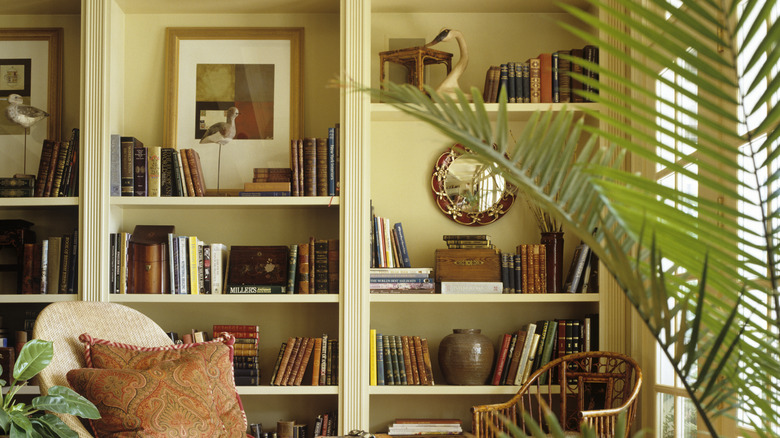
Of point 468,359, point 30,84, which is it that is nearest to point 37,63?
point 30,84

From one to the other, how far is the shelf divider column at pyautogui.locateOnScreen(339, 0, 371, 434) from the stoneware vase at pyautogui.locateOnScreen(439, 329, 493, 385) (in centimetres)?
→ 39

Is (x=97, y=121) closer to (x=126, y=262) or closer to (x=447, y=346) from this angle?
(x=126, y=262)

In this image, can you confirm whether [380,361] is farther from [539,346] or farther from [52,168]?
[52,168]

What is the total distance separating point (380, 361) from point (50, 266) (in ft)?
5.43

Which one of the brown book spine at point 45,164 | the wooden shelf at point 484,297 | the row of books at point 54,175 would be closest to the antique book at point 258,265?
the wooden shelf at point 484,297

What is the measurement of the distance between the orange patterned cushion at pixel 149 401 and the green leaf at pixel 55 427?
130 millimetres

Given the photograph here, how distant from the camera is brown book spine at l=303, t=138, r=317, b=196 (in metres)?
3.69

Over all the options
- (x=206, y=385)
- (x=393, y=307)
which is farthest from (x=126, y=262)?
(x=393, y=307)

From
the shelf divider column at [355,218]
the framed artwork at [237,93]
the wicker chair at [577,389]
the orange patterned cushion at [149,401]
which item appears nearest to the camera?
the orange patterned cushion at [149,401]

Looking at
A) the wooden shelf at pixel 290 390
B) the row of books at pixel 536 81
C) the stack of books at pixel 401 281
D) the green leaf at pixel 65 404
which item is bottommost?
the wooden shelf at pixel 290 390

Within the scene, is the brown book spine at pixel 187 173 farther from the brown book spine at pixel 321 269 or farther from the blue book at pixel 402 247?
the blue book at pixel 402 247

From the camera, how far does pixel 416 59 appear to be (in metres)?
3.78

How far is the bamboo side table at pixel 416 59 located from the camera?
12.4 ft

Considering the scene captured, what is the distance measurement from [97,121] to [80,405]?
1629 mm
